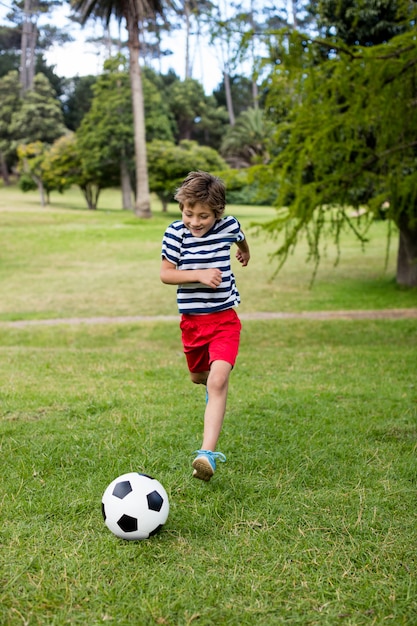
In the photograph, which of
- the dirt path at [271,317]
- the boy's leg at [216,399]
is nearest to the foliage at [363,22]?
the dirt path at [271,317]

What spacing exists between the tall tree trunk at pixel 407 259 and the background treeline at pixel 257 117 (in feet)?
0.12

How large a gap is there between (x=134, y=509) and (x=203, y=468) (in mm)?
599

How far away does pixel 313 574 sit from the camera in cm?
268

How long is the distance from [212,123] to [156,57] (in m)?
12.9

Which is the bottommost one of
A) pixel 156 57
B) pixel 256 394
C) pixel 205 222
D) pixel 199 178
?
pixel 256 394

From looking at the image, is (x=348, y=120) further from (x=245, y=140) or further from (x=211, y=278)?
(x=245, y=140)

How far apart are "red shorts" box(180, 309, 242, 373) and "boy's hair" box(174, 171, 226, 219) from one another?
2.10ft

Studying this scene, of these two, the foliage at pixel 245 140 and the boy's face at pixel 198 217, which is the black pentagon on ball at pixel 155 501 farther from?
the foliage at pixel 245 140

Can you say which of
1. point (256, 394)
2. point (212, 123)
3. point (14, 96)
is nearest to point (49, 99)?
point (14, 96)

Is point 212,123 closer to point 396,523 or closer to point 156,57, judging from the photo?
point 156,57

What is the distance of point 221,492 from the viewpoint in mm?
3479

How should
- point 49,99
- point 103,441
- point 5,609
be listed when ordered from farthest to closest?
point 49,99
point 103,441
point 5,609

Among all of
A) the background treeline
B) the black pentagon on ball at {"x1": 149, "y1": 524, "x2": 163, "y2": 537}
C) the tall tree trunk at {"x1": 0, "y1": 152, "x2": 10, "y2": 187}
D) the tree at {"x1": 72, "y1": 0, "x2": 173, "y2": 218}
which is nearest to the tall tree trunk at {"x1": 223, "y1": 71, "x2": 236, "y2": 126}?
the background treeline

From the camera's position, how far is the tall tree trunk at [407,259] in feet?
51.7
